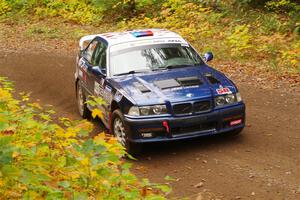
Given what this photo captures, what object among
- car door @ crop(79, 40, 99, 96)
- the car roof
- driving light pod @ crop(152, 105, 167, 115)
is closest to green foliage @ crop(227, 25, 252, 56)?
the car roof

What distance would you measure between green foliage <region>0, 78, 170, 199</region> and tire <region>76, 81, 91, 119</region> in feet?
16.7

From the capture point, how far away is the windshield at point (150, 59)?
8.68 meters

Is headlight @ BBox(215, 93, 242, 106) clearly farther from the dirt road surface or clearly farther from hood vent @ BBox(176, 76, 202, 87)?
the dirt road surface

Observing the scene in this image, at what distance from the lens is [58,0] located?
83.1ft

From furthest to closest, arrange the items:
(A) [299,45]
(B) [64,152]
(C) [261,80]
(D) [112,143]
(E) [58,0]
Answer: (E) [58,0] → (A) [299,45] → (C) [261,80] → (D) [112,143] → (B) [64,152]

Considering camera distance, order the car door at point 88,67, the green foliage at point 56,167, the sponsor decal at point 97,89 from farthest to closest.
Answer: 1. the car door at point 88,67
2. the sponsor decal at point 97,89
3. the green foliage at point 56,167

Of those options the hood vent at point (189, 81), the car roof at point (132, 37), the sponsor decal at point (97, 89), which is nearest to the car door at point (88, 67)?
the sponsor decal at point (97, 89)

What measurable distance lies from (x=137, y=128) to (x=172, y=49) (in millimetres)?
2136

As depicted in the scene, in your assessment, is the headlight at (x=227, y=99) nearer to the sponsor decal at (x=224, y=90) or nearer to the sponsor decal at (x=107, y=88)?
the sponsor decal at (x=224, y=90)

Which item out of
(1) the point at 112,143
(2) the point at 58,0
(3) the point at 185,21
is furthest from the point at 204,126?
(2) the point at 58,0

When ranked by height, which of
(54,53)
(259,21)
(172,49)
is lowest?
(54,53)

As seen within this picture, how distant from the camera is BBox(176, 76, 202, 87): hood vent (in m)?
7.95

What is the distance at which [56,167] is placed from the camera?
14.0 feet

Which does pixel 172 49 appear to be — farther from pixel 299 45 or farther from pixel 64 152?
pixel 299 45
